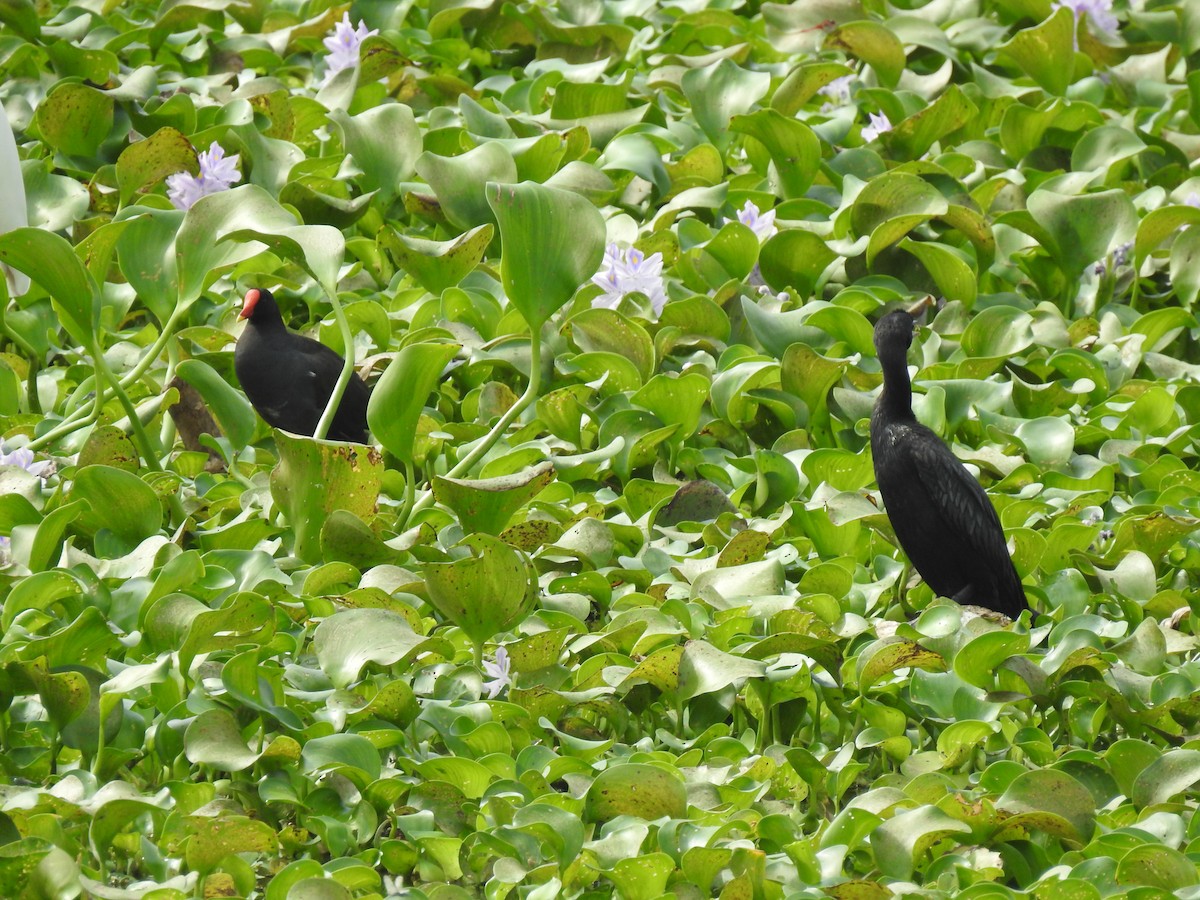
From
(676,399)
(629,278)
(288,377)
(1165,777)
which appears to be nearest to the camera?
(1165,777)

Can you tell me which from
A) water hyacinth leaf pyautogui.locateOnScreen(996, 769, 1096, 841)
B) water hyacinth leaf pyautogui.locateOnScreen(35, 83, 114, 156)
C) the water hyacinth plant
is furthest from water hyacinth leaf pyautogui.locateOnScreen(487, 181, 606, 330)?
water hyacinth leaf pyautogui.locateOnScreen(35, 83, 114, 156)

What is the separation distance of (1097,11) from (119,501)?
4.34m

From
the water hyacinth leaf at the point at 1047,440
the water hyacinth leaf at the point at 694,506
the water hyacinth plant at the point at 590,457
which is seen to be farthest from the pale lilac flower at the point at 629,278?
the water hyacinth leaf at the point at 1047,440

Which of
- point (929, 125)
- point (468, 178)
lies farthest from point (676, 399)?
point (929, 125)

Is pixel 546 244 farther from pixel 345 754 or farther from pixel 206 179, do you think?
pixel 206 179

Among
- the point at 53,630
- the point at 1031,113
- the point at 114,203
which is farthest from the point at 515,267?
the point at 1031,113

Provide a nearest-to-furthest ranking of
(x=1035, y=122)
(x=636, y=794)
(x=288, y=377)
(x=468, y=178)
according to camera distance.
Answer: (x=636, y=794) → (x=288, y=377) → (x=468, y=178) → (x=1035, y=122)

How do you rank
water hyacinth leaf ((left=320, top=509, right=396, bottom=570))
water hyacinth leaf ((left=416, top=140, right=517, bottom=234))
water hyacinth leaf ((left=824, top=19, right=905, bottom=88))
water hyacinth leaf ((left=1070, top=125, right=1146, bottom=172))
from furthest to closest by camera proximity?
water hyacinth leaf ((left=824, top=19, right=905, bottom=88))
water hyacinth leaf ((left=1070, top=125, right=1146, bottom=172))
water hyacinth leaf ((left=416, top=140, right=517, bottom=234))
water hyacinth leaf ((left=320, top=509, right=396, bottom=570))

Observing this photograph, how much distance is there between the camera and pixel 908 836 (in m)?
2.66

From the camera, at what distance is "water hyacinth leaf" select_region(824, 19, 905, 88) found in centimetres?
566

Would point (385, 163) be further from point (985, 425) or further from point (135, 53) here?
point (985, 425)

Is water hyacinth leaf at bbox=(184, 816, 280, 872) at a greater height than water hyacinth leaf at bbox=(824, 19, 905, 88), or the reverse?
water hyacinth leaf at bbox=(184, 816, 280, 872)

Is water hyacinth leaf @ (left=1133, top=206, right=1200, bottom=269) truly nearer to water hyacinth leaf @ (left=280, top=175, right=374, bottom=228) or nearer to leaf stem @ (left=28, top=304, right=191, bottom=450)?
water hyacinth leaf @ (left=280, top=175, right=374, bottom=228)

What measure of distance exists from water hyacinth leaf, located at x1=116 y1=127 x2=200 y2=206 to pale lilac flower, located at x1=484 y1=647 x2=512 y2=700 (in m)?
2.40
